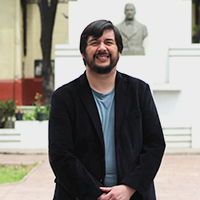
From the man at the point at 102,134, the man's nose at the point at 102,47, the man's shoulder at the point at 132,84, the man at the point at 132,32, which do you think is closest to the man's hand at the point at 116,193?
the man at the point at 102,134

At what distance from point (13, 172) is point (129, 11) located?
20.2ft

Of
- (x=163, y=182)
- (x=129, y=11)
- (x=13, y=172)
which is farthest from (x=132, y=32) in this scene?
(x=163, y=182)

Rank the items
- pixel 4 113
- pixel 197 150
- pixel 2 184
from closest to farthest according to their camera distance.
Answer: pixel 2 184 < pixel 197 150 < pixel 4 113

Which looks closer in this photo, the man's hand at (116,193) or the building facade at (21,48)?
the man's hand at (116,193)

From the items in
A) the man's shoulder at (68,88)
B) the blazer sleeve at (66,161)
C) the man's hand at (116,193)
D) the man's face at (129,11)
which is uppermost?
the man's face at (129,11)

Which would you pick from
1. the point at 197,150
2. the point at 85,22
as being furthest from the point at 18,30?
the point at 197,150

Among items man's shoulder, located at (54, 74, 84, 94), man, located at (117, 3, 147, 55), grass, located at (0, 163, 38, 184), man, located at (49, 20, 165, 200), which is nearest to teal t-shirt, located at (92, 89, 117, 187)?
man, located at (49, 20, 165, 200)

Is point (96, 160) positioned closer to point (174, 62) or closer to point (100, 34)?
point (100, 34)

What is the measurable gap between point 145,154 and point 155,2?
1056cm

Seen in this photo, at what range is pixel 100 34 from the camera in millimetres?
2404

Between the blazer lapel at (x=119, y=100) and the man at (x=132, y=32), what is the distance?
9.30 m

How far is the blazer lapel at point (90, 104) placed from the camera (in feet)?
7.87

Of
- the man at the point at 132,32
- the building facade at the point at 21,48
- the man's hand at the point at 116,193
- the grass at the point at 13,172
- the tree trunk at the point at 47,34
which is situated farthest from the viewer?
the building facade at the point at 21,48

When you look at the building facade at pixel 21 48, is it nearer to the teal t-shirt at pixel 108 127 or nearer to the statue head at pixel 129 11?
the statue head at pixel 129 11
